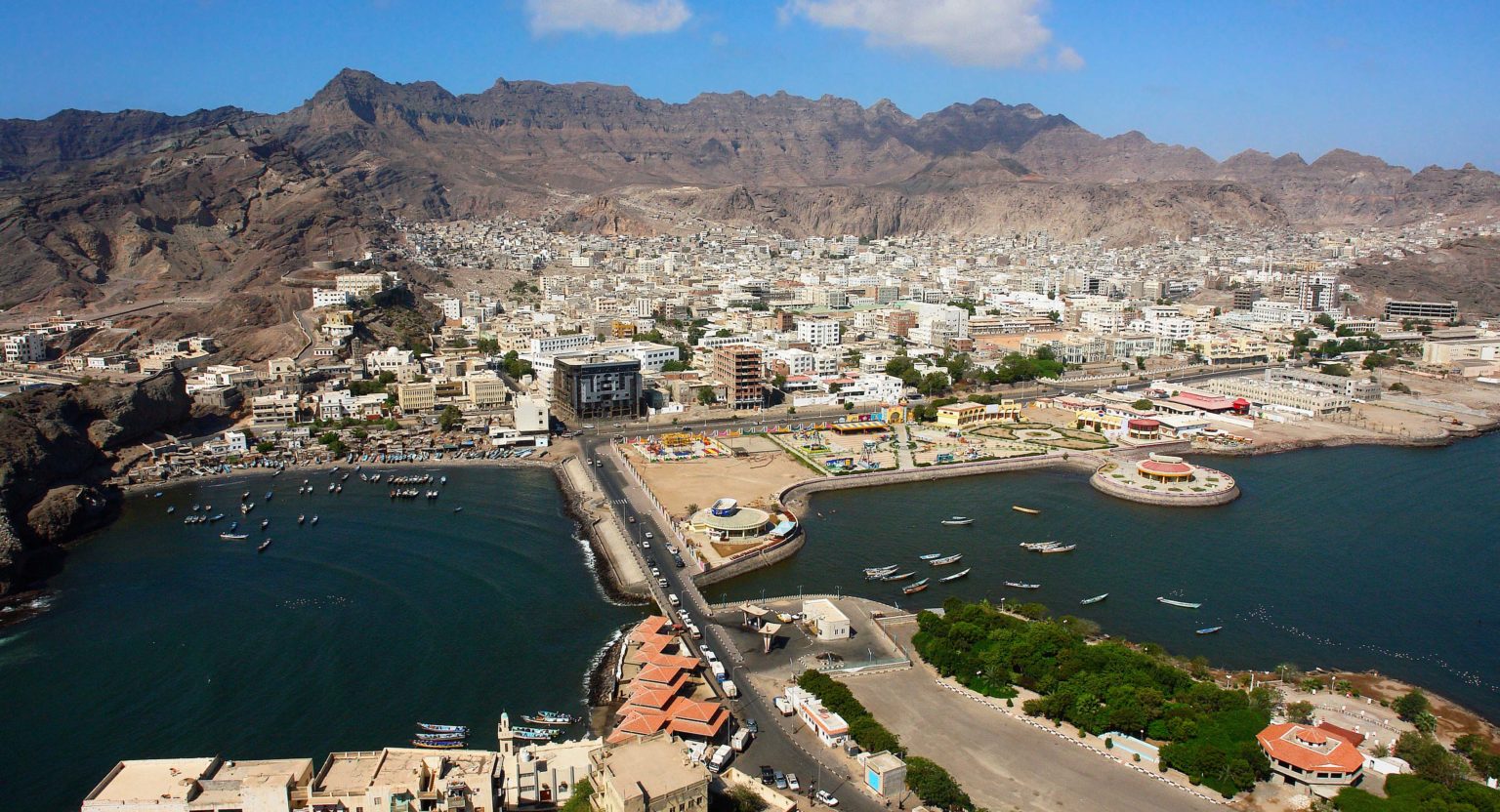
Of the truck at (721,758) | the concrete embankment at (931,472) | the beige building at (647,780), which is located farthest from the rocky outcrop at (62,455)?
the concrete embankment at (931,472)

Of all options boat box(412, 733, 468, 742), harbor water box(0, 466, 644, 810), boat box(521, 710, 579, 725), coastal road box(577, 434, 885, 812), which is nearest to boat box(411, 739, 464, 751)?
boat box(412, 733, 468, 742)

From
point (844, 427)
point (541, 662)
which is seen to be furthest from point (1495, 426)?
point (541, 662)

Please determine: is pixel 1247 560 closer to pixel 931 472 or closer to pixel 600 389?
pixel 931 472

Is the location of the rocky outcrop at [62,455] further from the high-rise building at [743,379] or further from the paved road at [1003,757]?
the high-rise building at [743,379]

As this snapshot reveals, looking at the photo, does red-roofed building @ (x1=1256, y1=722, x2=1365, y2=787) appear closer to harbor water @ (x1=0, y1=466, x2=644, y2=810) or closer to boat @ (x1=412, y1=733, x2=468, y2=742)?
harbor water @ (x1=0, y1=466, x2=644, y2=810)

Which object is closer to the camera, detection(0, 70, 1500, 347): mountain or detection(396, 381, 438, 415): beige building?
detection(396, 381, 438, 415): beige building

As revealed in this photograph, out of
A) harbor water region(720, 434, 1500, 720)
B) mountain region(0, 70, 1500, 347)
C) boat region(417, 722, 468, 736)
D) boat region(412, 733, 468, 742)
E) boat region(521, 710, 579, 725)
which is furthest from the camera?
mountain region(0, 70, 1500, 347)

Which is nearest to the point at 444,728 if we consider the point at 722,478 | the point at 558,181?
the point at 722,478
